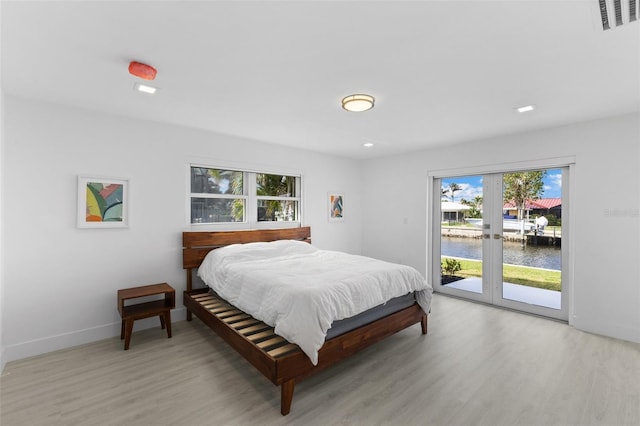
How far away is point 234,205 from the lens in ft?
13.8

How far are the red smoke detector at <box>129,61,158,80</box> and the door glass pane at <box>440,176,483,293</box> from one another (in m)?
4.34

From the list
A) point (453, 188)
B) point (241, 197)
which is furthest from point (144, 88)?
point (453, 188)

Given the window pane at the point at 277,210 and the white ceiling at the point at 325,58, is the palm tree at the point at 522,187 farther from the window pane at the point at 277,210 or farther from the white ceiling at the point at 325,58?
the window pane at the point at 277,210

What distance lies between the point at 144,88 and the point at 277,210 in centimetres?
254

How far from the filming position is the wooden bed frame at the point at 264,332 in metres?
2.02

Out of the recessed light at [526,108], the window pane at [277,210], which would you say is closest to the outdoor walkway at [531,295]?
the recessed light at [526,108]

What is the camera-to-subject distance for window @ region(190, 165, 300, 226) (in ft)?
12.7

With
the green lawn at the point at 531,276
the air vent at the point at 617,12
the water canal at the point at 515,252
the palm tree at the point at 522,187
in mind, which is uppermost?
the air vent at the point at 617,12

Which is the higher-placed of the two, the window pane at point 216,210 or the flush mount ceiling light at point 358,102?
the flush mount ceiling light at point 358,102

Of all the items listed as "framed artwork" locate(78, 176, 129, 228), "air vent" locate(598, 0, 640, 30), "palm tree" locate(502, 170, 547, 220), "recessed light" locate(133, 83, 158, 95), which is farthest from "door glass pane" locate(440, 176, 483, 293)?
"framed artwork" locate(78, 176, 129, 228)

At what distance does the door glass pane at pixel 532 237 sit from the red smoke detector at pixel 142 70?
4.47 m

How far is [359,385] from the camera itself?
230 cm

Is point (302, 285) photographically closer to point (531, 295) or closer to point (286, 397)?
point (286, 397)

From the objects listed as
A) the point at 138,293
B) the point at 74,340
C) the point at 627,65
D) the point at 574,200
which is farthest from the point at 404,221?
the point at 74,340
